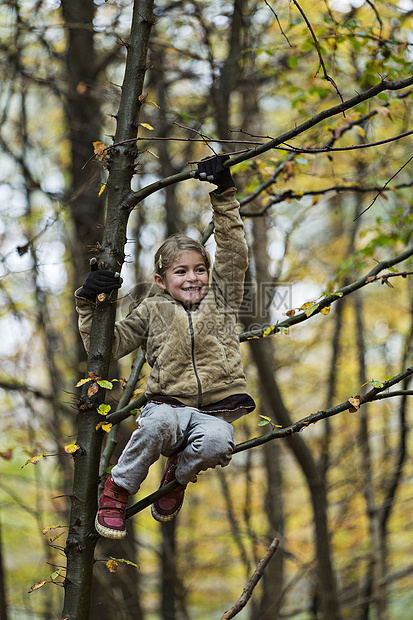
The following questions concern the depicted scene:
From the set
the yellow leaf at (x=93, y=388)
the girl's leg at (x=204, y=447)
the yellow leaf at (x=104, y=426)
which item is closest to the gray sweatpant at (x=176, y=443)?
the girl's leg at (x=204, y=447)

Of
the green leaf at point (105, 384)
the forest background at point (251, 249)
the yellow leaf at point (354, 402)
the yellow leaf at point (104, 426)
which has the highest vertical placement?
the forest background at point (251, 249)

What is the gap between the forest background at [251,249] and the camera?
4.11 metres

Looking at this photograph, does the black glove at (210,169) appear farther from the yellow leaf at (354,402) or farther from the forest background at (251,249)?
the yellow leaf at (354,402)

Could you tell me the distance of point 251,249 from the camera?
6090 mm

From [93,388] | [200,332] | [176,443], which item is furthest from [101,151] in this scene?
[176,443]

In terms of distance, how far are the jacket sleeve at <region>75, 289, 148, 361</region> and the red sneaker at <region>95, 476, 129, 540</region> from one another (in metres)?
0.54

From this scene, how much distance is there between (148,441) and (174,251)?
0.86 metres

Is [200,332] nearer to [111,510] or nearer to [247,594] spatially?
[111,510]

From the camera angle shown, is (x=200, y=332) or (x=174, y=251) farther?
(x=174, y=251)

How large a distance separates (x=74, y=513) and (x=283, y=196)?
2.06 metres

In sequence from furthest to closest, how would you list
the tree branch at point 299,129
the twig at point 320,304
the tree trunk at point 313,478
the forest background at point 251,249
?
the tree trunk at point 313,478
the forest background at point 251,249
the twig at point 320,304
the tree branch at point 299,129

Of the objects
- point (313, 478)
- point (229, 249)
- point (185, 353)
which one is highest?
point (229, 249)

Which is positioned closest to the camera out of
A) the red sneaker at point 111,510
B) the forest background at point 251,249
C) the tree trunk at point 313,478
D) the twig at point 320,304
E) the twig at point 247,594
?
the red sneaker at point 111,510

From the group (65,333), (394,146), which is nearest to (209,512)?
(65,333)
